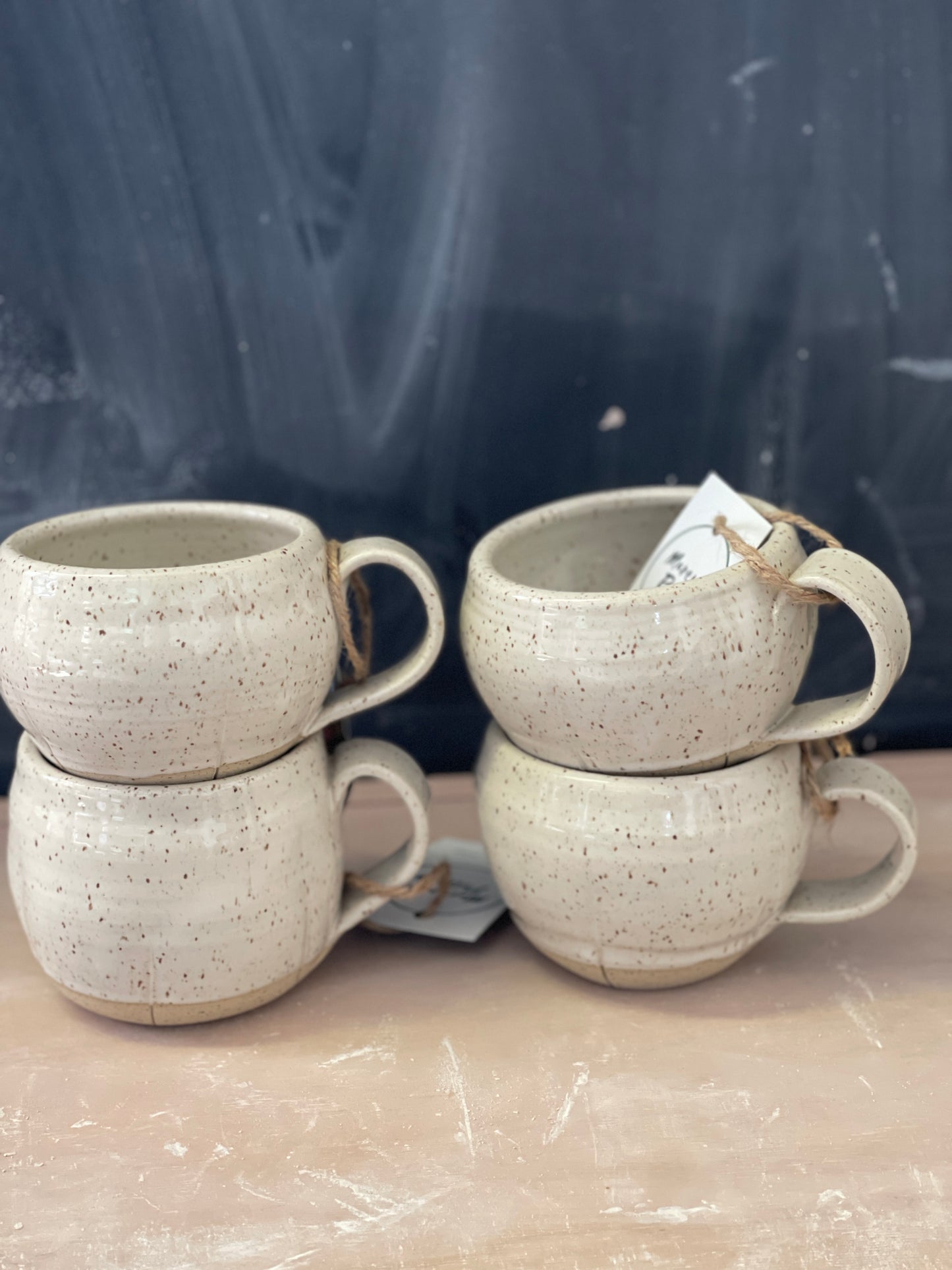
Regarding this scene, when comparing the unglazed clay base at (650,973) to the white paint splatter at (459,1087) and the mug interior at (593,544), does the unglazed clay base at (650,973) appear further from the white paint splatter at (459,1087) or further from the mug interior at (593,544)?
the mug interior at (593,544)

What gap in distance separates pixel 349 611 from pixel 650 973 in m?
0.25

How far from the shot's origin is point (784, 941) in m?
A: 0.66

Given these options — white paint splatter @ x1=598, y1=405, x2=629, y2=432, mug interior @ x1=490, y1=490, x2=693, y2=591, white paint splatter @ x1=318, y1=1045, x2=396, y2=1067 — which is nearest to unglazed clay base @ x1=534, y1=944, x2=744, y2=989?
white paint splatter @ x1=318, y1=1045, x2=396, y2=1067

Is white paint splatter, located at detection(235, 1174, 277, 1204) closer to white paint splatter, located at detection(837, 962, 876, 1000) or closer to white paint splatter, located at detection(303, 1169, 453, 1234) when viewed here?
white paint splatter, located at detection(303, 1169, 453, 1234)

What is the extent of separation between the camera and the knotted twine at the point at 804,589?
1.81 feet

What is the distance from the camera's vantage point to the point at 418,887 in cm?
65

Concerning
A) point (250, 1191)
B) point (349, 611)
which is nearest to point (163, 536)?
Result: point (349, 611)

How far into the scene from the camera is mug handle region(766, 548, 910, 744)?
54 centimetres

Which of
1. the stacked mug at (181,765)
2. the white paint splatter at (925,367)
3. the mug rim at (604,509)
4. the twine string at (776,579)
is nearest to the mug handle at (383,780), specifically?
the stacked mug at (181,765)

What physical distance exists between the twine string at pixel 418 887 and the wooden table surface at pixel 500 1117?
0.03 metres

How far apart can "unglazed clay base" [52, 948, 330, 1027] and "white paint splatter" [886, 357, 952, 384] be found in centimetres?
55

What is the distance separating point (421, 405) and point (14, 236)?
11.0 inches

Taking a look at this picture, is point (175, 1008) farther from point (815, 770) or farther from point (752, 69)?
point (752, 69)

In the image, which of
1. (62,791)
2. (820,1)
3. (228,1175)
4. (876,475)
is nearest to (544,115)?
(820,1)
